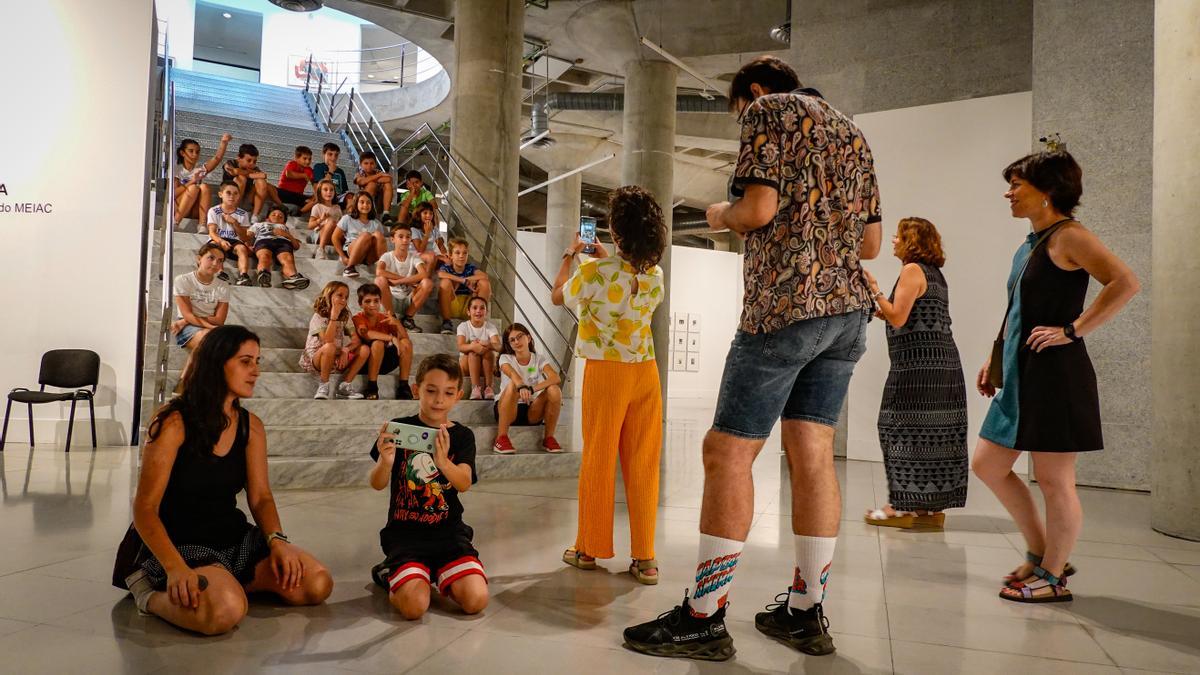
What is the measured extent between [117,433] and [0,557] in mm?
4657

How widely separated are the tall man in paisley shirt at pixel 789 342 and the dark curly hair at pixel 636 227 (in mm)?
920

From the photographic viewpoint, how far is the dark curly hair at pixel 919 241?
4141 mm

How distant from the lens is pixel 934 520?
4406mm

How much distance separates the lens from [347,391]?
5.95 metres

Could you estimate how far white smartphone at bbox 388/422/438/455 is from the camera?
8.93 feet

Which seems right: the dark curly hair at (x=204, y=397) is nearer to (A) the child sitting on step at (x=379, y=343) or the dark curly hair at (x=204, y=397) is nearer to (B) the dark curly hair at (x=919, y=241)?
(B) the dark curly hair at (x=919, y=241)

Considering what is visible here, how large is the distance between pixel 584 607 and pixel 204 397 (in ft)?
4.54

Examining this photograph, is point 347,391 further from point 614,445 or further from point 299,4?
point 299,4

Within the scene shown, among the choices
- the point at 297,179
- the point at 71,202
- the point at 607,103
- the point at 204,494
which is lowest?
the point at 204,494

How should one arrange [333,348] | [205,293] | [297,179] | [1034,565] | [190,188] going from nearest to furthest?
1. [1034,565]
2. [333,348]
3. [205,293]
4. [190,188]
5. [297,179]

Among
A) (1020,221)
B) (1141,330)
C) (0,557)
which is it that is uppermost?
(1020,221)

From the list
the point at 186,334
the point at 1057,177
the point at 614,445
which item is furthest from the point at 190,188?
the point at 1057,177

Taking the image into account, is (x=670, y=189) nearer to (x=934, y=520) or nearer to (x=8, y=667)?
(x=934, y=520)

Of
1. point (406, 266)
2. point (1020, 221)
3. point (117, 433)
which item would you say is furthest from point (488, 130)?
point (1020, 221)
